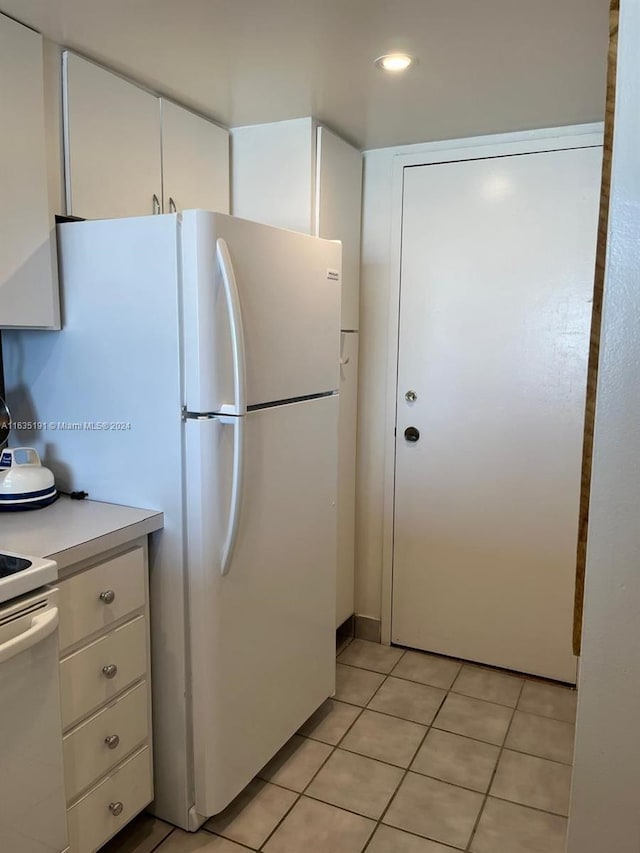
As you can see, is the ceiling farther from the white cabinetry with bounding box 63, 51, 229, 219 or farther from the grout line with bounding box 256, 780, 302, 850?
the grout line with bounding box 256, 780, 302, 850

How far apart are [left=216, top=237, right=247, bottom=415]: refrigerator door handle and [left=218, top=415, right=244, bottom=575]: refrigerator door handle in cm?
5

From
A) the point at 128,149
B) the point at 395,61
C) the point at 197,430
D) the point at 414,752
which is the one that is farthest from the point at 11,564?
the point at 395,61

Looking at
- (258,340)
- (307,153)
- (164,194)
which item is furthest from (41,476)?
(307,153)

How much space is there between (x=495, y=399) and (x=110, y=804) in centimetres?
195

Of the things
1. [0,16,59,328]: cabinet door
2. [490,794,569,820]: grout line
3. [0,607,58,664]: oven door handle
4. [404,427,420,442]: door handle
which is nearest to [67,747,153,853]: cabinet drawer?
[0,607,58,664]: oven door handle

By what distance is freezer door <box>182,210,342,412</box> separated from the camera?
1680mm

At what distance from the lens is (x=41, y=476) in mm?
1846

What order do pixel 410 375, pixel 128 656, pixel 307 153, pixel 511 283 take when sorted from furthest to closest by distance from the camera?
pixel 410 375
pixel 511 283
pixel 307 153
pixel 128 656

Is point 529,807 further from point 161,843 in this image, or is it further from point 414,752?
point 161,843

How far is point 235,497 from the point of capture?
1788mm

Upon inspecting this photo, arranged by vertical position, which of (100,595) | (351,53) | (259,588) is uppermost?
(351,53)

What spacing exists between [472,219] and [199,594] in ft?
6.07

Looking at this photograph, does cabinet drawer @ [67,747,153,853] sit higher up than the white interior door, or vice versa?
the white interior door

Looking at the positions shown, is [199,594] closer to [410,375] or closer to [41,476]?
[41,476]
